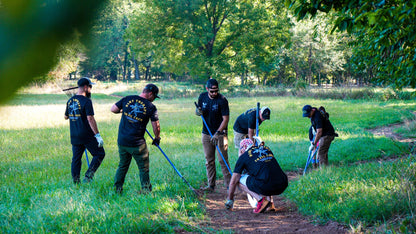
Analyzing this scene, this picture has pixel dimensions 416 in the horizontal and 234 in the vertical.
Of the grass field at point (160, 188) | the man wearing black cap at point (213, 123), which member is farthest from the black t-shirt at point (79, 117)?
the man wearing black cap at point (213, 123)

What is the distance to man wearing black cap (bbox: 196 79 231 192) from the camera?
7121 mm

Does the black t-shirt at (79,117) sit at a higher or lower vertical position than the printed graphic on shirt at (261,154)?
higher

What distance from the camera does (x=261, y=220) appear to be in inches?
219

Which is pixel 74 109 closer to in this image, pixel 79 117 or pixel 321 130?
pixel 79 117

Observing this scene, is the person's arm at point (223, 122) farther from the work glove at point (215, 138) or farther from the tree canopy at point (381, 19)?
the tree canopy at point (381, 19)

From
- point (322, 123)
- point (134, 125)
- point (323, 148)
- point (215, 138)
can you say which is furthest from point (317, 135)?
point (134, 125)

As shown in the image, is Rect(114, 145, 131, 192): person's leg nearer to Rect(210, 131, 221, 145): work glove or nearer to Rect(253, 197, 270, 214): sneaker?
Rect(210, 131, 221, 145): work glove

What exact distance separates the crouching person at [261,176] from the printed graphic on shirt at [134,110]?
195 centimetres

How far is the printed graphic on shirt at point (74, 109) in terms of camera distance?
677 cm

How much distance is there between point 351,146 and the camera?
10.9 metres

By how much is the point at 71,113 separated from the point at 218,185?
358 cm

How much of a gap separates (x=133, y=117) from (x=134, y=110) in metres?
0.13

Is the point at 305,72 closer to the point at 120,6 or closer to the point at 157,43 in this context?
the point at 157,43

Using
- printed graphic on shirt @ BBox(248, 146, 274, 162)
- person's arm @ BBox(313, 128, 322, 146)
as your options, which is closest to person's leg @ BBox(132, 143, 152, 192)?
printed graphic on shirt @ BBox(248, 146, 274, 162)
